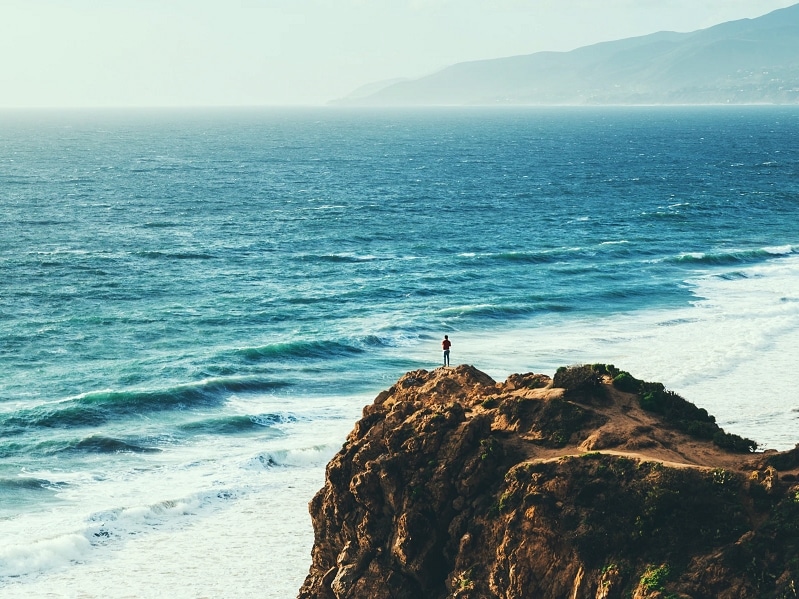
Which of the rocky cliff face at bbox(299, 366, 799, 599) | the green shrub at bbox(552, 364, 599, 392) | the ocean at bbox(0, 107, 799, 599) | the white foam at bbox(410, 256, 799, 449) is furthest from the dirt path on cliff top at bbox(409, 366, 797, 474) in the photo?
the white foam at bbox(410, 256, 799, 449)

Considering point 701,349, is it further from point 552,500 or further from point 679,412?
point 552,500

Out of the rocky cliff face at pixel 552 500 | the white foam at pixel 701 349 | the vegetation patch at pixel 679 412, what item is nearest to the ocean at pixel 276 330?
the white foam at pixel 701 349

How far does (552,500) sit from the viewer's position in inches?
931

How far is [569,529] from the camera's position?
23.2 meters

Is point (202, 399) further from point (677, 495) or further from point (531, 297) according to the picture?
point (677, 495)

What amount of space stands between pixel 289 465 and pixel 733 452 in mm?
23870

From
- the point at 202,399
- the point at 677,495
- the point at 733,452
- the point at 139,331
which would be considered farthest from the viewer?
the point at 139,331

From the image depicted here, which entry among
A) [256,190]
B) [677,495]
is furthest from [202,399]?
[256,190]

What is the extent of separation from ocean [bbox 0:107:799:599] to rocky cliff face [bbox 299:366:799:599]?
9.74m

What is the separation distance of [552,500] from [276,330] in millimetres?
44956

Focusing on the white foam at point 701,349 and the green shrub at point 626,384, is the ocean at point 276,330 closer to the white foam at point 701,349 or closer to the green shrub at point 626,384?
the white foam at point 701,349

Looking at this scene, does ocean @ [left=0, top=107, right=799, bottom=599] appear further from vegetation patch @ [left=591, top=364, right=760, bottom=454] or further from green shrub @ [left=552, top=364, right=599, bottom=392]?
vegetation patch @ [left=591, top=364, right=760, bottom=454]

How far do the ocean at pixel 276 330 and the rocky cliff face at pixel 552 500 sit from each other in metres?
9.74

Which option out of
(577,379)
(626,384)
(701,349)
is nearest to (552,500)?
(577,379)
